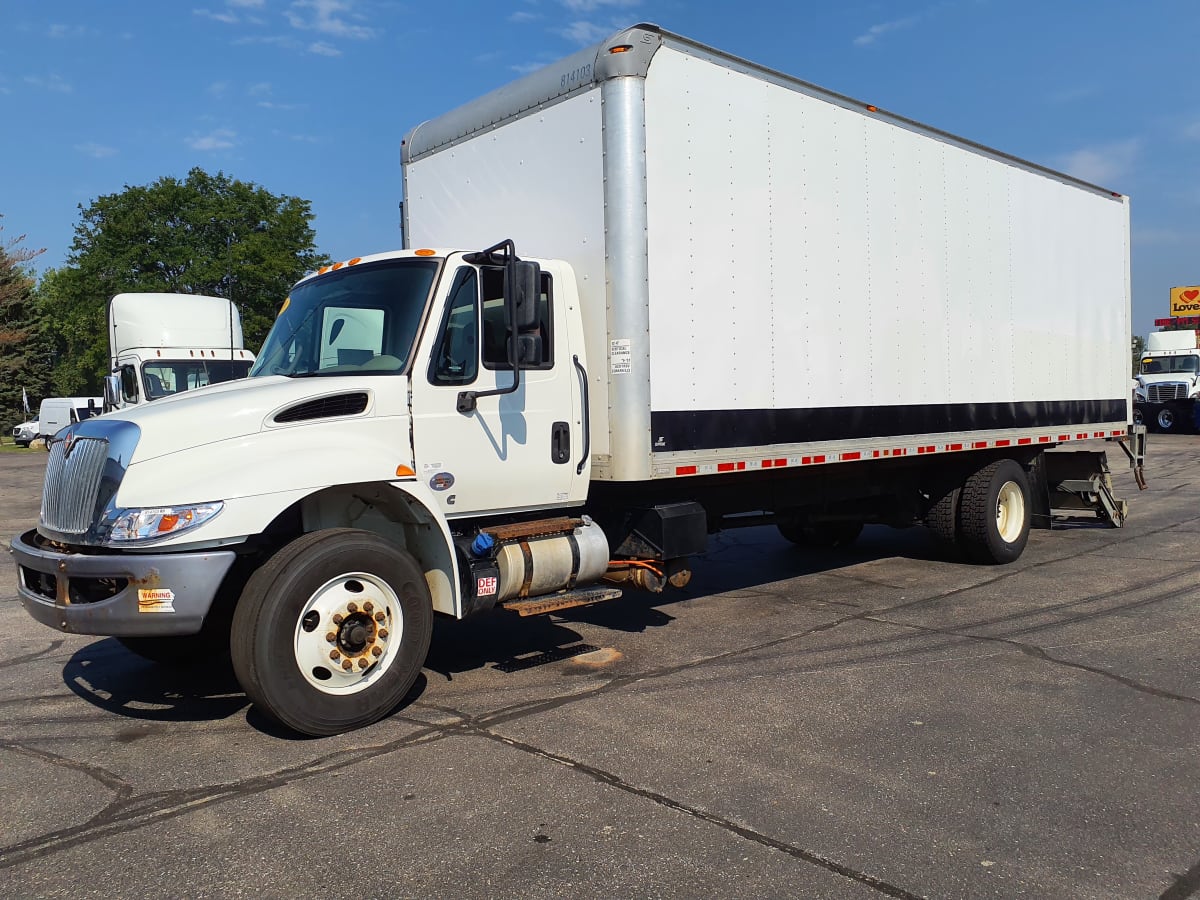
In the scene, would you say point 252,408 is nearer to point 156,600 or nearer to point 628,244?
point 156,600

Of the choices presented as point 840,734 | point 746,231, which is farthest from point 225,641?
point 746,231

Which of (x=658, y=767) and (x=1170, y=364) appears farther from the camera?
(x=1170, y=364)

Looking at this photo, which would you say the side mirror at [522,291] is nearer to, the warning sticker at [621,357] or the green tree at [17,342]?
the warning sticker at [621,357]

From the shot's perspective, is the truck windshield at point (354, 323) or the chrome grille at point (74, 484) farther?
the truck windshield at point (354, 323)

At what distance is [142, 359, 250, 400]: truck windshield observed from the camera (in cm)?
1681

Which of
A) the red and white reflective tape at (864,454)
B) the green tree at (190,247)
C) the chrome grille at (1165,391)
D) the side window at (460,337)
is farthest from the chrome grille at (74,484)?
the green tree at (190,247)

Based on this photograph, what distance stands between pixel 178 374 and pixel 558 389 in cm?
1350

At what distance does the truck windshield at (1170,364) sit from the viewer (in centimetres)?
3578

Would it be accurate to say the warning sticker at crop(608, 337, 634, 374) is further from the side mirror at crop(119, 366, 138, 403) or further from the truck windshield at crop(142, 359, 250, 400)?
the side mirror at crop(119, 366, 138, 403)

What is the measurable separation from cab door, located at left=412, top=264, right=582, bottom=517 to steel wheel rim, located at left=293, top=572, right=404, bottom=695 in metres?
0.74

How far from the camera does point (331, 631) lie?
15.5ft

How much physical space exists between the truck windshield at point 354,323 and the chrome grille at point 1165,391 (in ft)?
123

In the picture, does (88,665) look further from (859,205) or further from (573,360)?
(859,205)

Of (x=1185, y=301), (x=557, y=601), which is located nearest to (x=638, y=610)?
(x=557, y=601)
